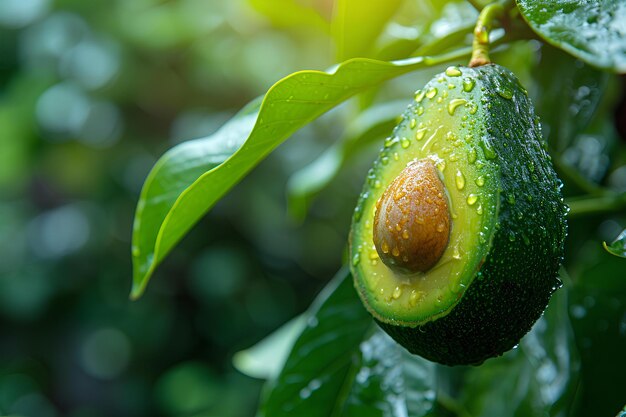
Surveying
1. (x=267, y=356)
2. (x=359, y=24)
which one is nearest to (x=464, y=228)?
(x=359, y=24)

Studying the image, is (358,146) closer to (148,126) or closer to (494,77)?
(494,77)

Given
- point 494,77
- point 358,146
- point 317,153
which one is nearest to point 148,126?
point 317,153

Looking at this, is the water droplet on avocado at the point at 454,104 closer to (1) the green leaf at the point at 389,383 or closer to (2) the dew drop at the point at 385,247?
(2) the dew drop at the point at 385,247

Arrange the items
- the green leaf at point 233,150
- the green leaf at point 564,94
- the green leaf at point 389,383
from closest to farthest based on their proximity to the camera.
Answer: the green leaf at point 233,150, the green leaf at point 389,383, the green leaf at point 564,94

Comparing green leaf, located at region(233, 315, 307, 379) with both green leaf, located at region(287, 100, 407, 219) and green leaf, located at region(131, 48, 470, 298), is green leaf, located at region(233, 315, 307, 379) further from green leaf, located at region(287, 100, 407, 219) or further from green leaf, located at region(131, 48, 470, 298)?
green leaf, located at region(131, 48, 470, 298)

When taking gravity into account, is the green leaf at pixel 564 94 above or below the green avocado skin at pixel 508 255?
below

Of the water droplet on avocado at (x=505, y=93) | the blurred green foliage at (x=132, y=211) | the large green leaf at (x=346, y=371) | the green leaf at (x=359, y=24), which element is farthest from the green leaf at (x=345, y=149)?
the blurred green foliage at (x=132, y=211)

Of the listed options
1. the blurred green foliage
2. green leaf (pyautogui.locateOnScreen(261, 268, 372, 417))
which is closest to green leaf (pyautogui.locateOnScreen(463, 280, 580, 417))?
green leaf (pyautogui.locateOnScreen(261, 268, 372, 417))
